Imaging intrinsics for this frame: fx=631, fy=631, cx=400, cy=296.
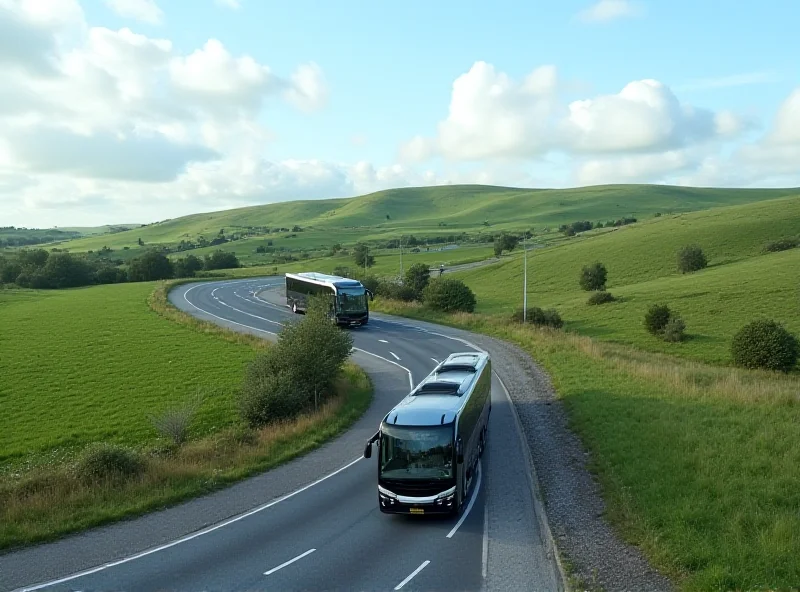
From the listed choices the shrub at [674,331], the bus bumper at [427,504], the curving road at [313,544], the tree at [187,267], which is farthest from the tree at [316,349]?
the tree at [187,267]

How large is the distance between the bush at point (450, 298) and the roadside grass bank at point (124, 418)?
63.8 feet

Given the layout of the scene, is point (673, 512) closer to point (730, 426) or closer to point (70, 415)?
point (730, 426)

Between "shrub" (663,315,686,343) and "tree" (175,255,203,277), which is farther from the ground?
"tree" (175,255,203,277)

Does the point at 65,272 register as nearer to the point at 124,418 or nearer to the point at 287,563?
the point at 124,418

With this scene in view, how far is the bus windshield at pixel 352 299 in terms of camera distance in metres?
50.2

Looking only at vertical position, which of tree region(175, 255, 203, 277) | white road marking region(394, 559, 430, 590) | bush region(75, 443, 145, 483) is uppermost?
tree region(175, 255, 203, 277)

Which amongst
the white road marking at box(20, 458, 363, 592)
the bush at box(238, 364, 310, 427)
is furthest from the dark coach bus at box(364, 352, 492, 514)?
the bush at box(238, 364, 310, 427)

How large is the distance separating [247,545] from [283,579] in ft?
7.08

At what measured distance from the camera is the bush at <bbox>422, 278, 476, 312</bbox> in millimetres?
58781

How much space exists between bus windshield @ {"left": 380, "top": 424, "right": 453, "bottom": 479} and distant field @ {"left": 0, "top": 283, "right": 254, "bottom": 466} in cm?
1323

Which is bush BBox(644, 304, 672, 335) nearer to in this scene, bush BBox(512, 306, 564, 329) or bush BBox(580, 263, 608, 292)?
bush BBox(512, 306, 564, 329)

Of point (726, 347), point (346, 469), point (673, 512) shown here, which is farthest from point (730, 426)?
point (726, 347)

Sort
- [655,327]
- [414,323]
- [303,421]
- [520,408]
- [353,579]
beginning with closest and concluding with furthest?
[353,579] → [303,421] → [520,408] → [655,327] → [414,323]

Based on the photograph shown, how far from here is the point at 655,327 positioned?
47.8 metres
